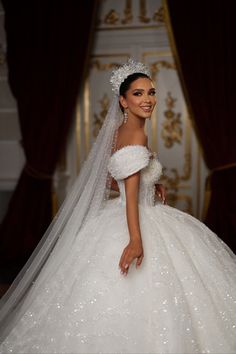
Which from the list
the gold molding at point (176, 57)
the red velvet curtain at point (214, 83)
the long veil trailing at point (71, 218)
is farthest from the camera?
the gold molding at point (176, 57)

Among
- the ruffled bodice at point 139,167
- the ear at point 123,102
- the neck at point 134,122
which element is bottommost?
the ruffled bodice at point 139,167

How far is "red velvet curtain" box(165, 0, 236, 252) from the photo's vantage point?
450cm

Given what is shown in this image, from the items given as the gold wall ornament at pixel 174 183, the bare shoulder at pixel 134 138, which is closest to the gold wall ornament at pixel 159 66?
the gold wall ornament at pixel 174 183

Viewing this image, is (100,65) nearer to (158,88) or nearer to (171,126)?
(158,88)

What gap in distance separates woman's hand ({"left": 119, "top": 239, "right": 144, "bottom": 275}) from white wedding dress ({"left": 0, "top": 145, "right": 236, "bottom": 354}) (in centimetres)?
6

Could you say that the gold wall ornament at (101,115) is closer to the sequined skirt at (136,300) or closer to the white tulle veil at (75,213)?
the white tulle veil at (75,213)

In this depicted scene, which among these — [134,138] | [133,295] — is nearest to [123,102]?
[134,138]

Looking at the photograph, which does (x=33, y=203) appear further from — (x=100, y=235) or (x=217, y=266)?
(x=217, y=266)

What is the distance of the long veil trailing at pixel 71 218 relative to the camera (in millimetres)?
2514

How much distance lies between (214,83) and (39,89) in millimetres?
1950

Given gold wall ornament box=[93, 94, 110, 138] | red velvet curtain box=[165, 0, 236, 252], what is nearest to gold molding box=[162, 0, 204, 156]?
red velvet curtain box=[165, 0, 236, 252]

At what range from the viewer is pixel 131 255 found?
7.11 ft

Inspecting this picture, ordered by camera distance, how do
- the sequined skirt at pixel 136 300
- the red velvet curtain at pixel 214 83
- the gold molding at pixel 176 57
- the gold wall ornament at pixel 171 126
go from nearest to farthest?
the sequined skirt at pixel 136 300, the red velvet curtain at pixel 214 83, the gold molding at pixel 176 57, the gold wall ornament at pixel 171 126

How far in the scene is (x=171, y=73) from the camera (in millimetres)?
4961
